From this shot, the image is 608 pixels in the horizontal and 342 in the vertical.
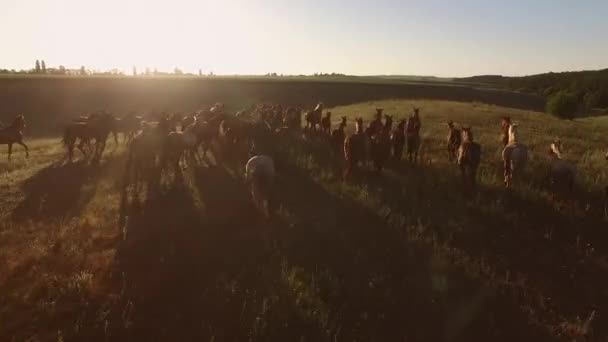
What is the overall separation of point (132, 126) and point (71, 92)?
157 feet

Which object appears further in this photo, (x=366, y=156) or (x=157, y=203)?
→ (x=366, y=156)

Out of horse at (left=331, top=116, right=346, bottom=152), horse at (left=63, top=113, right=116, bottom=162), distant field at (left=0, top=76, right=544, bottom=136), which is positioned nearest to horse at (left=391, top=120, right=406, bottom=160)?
horse at (left=331, top=116, right=346, bottom=152)

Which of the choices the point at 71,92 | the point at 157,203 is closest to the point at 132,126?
the point at 157,203

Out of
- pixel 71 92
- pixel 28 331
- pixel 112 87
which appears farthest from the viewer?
pixel 112 87

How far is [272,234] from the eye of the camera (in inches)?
448

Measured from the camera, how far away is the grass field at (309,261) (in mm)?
7828

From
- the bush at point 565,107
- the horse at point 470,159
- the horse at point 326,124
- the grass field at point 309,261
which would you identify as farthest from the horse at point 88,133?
the bush at point 565,107

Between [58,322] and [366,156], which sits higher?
[366,156]

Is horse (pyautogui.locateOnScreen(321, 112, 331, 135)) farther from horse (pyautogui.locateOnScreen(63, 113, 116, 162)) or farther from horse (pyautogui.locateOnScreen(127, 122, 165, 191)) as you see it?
horse (pyautogui.locateOnScreen(63, 113, 116, 162))

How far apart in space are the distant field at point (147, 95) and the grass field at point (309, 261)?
37200 millimetres

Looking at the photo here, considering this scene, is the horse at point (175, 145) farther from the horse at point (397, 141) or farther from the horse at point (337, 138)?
the horse at point (397, 141)

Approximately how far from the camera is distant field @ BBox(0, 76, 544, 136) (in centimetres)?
5694

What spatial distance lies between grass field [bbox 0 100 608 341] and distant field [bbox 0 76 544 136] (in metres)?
37.2

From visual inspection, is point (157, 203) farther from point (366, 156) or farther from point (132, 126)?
point (132, 126)
